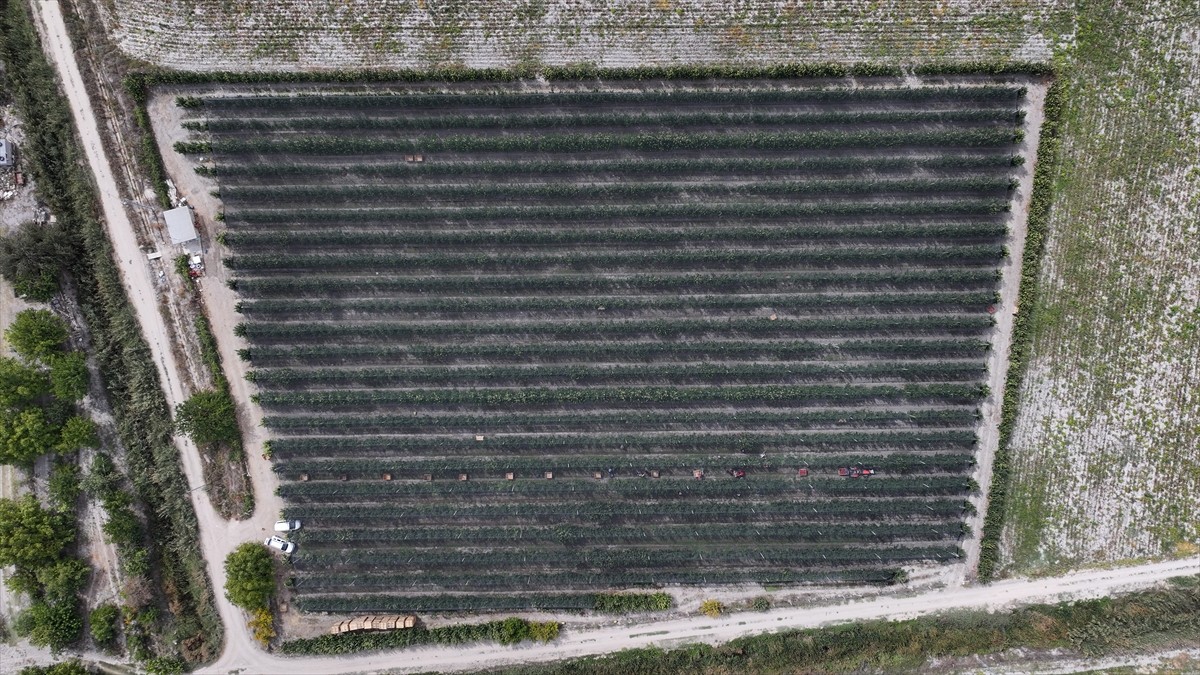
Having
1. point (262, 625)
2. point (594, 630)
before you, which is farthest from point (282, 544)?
point (594, 630)

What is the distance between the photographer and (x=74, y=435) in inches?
943

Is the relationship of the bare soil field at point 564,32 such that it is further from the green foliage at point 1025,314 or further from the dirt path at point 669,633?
the dirt path at point 669,633

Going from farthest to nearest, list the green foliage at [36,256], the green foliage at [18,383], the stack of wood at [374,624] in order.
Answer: the stack of wood at [374,624]
the green foliage at [36,256]
the green foliage at [18,383]

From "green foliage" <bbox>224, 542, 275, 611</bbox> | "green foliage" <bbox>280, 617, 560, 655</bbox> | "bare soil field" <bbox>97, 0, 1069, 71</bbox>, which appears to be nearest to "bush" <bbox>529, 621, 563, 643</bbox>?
"green foliage" <bbox>280, 617, 560, 655</bbox>

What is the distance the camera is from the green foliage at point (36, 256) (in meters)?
23.7

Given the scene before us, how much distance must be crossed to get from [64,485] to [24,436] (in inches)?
99.3

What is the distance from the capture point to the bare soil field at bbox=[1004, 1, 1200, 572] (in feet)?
79.3

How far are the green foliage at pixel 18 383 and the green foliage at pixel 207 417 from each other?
5.40 m

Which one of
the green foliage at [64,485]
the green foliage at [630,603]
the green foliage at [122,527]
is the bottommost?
the green foliage at [630,603]

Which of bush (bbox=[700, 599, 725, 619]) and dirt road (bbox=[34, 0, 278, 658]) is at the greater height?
dirt road (bbox=[34, 0, 278, 658])

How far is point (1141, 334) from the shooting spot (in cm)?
2452

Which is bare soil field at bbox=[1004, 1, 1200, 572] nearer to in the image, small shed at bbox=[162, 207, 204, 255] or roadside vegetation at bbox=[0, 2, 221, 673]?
small shed at bbox=[162, 207, 204, 255]

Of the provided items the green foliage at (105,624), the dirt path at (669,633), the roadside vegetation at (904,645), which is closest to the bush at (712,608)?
the dirt path at (669,633)

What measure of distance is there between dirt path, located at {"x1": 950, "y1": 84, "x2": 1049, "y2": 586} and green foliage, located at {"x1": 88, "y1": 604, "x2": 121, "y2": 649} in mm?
36222
